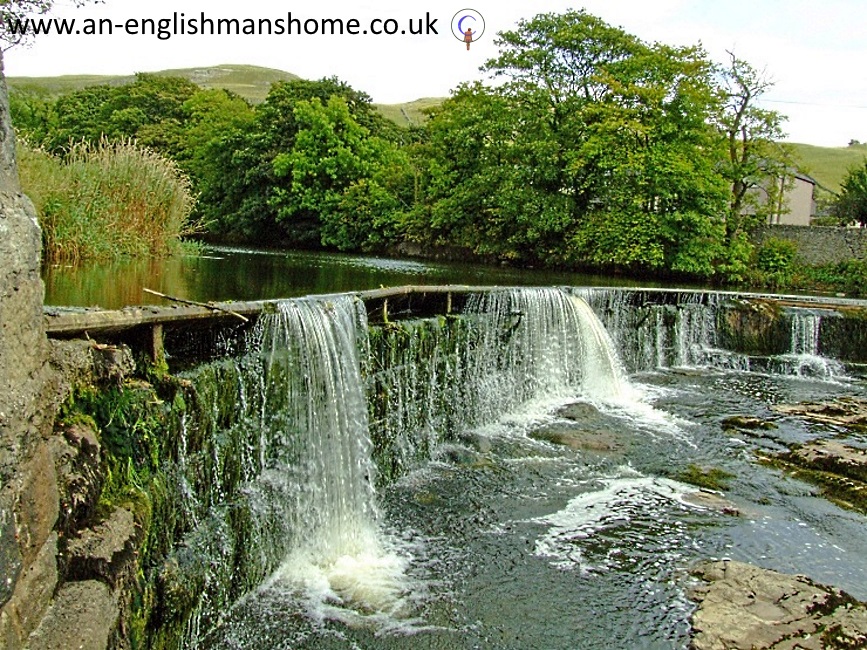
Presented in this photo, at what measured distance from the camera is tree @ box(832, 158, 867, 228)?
38906 mm

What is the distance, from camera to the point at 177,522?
5.03 metres

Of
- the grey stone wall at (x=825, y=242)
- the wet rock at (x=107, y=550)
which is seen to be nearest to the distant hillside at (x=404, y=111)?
the grey stone wall at (x=825, y=242)

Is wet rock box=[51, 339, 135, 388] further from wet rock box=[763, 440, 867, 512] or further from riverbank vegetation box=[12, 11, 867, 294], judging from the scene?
riverbank vegetation box=[12, 11, 867, 294]

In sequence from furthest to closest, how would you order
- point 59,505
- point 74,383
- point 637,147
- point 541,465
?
1. point 637,147
2. point 541,465
3. point 74,383
4. point 59,505

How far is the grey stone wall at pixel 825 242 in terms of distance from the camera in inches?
1078

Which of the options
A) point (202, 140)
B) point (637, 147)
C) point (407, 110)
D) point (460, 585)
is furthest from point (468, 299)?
point (407, 110)

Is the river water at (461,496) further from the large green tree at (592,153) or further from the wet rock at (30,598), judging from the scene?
the large green tree at (592,153)

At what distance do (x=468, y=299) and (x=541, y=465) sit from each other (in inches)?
127

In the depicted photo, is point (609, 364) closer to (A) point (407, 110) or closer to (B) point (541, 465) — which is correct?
(B) point (541, 465)

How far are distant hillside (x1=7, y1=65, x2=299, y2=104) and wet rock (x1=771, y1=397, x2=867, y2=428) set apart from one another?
129m

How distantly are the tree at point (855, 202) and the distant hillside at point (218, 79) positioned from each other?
108 m

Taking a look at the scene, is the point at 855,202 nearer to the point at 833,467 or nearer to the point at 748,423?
the point at 748,423

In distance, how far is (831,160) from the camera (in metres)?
124

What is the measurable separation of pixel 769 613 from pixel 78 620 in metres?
4.45
